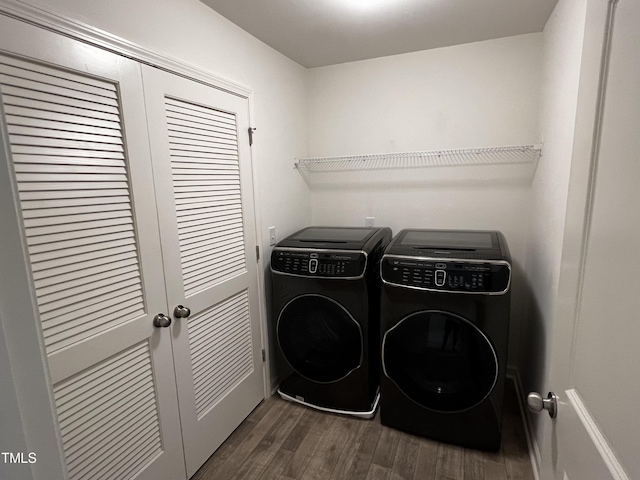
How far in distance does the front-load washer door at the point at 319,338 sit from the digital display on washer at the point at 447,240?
56 centimetres

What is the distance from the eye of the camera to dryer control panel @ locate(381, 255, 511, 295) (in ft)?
5.24

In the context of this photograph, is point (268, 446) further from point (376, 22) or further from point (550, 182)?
point (376, 22)

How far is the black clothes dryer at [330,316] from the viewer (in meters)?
1.94

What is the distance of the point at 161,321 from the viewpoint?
1479mm

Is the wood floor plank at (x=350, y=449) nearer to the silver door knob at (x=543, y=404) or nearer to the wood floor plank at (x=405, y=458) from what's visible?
the wood floor plank at (x=405, y=458)

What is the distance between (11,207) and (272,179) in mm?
1812

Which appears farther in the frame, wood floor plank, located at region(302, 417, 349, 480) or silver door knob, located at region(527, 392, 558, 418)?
wood floor plank, located at region(302, 417, 349, 480)

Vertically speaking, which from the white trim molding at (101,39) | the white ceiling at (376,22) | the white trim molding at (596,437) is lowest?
the white trim molding at (596,437)

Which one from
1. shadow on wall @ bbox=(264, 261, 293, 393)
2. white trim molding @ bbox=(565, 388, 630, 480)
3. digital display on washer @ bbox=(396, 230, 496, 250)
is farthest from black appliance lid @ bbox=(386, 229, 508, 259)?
white trim molding @ bbox=(565, 388, 630, 480)

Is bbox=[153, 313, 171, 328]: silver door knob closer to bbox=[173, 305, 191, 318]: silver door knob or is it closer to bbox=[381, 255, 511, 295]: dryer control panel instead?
bbox=[173, 305, 191, 318]: silver door knob

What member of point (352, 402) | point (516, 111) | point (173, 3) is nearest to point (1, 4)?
point (173, 3)

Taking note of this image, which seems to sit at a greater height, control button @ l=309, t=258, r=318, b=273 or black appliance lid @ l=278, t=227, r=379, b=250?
black appliance lid @ l=278, t=227, r=379, b=250

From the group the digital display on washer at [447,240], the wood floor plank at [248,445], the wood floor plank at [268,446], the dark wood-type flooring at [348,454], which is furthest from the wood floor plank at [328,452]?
the digital display on washer at [447,240]

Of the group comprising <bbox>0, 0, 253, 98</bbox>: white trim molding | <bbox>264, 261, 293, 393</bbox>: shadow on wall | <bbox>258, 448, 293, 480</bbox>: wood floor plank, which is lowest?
<bbox>258, 448, 293, 480</bbox>: wood floor plank
